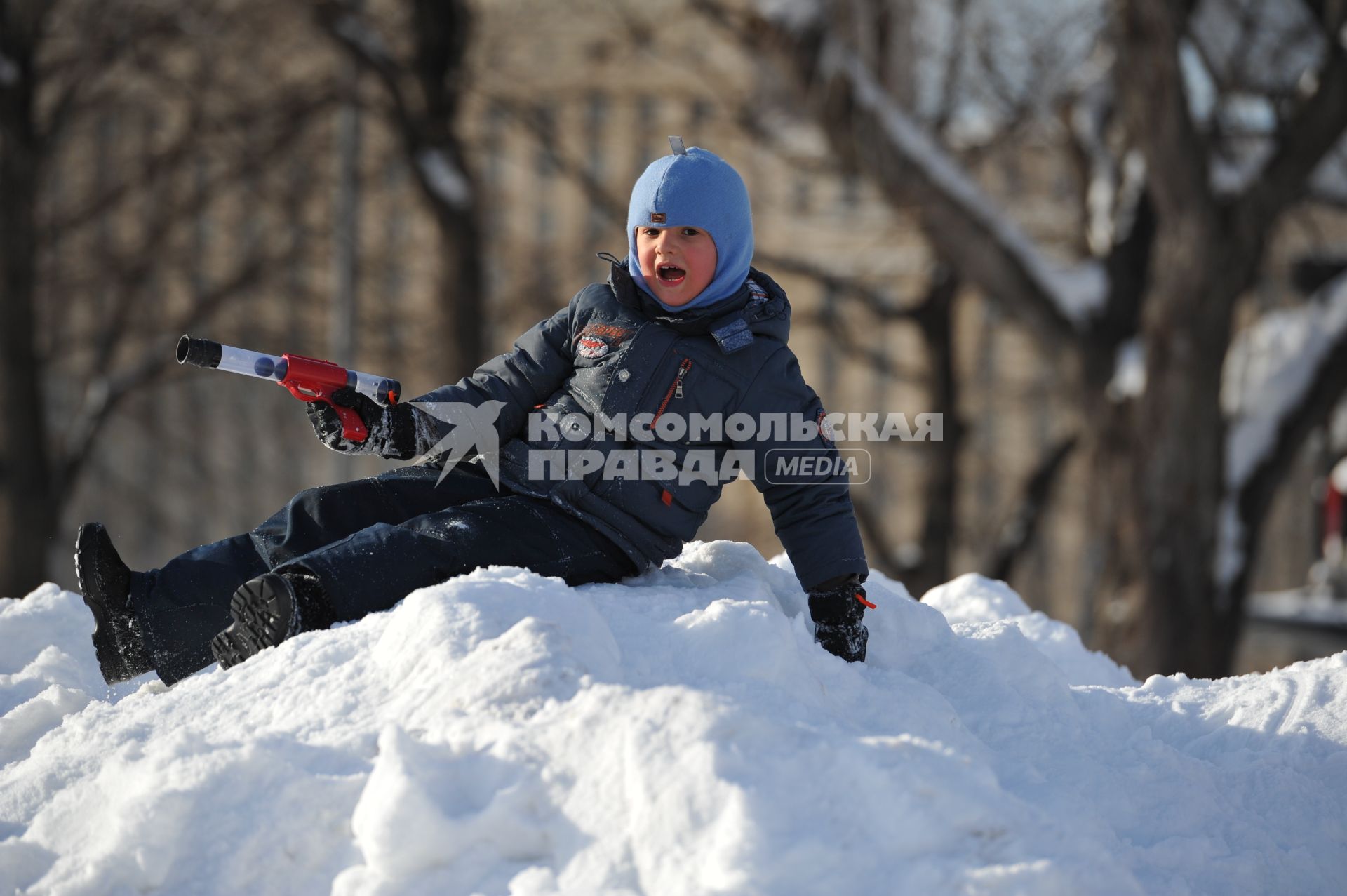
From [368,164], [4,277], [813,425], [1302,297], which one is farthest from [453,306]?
[813,425]

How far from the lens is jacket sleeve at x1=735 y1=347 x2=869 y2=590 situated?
9.30 ft

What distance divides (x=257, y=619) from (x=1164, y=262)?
566 cm

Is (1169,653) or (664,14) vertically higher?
(664,14)

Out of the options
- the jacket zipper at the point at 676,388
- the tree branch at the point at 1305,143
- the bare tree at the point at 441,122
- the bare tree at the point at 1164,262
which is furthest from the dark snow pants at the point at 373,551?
the bare tree at the point at 441,122

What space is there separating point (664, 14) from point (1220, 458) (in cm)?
696

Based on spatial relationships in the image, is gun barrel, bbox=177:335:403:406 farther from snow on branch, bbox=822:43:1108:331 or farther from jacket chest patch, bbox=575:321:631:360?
snow on branch, bbox=822:43:1108:331

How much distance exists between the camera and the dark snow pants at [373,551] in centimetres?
266

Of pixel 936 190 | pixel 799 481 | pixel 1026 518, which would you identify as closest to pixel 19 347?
pixel 936 190

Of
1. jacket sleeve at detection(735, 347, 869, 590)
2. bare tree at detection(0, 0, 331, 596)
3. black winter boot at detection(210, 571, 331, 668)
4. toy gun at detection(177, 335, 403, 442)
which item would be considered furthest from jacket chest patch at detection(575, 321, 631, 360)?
bare tree at detection(0, 0, 331, 596)

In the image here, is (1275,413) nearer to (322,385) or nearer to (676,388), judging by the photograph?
(676,388)

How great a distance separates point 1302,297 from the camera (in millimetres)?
9625

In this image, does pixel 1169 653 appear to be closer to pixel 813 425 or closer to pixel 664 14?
pixel 813 425

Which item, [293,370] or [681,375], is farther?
[681,375]

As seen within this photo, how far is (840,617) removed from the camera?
9.11ft
